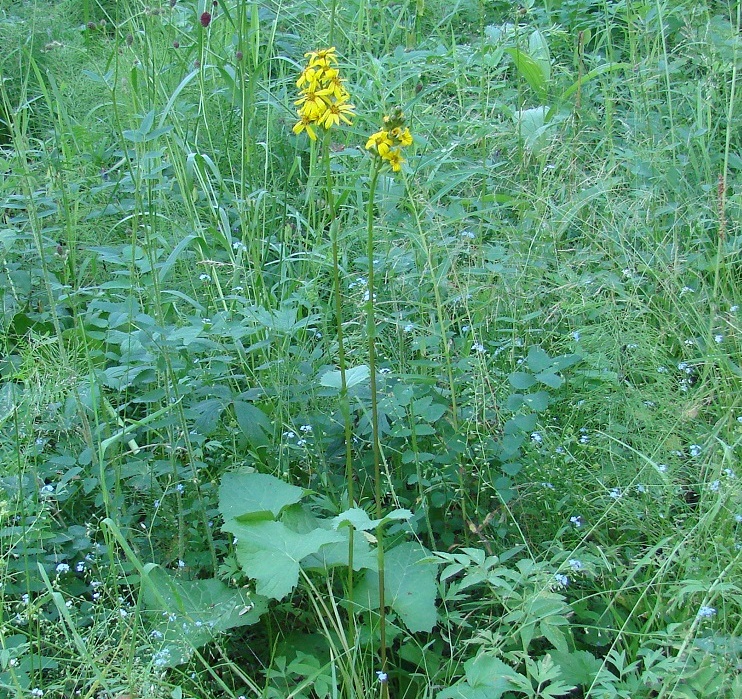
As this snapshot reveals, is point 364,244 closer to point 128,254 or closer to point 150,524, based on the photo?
point 128,254

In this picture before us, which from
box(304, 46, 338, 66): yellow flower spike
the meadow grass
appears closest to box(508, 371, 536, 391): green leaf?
the meadow grass

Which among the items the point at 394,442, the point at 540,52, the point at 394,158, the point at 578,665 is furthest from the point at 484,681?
the point at 540,52

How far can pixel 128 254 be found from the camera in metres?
1.75

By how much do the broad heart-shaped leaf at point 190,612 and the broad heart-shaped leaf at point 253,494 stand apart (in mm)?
144

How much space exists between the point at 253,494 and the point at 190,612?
0.22 meters

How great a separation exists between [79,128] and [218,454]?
1485mm

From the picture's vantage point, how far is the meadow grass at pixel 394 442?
50.8 inches

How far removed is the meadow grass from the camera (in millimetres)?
1290

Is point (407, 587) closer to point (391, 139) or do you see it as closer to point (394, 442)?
point (394, 442)

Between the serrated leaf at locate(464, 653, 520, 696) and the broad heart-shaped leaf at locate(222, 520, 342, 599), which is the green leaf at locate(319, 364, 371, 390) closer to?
the broad heart-shaped leaf at locate(222, 520, 342, 599)

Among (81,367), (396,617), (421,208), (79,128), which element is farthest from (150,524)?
(79,128)

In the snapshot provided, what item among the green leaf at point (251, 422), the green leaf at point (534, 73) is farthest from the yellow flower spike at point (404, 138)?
the green leaf at point (534, 73)

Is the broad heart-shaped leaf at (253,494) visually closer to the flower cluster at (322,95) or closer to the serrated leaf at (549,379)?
the serrated leaf at (549,379)

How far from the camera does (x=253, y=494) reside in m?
1.44
